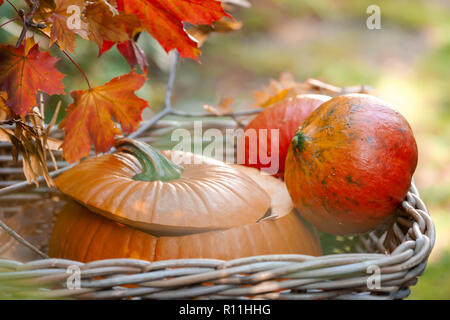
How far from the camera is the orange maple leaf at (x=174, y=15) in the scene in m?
0.71

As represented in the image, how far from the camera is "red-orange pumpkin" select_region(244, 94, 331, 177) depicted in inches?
35.9

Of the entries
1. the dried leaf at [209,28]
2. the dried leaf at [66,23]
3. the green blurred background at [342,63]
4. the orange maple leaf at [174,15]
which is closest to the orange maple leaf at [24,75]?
the dried leaf at [66,23]

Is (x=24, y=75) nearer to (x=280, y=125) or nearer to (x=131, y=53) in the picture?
(x=131, y=53)

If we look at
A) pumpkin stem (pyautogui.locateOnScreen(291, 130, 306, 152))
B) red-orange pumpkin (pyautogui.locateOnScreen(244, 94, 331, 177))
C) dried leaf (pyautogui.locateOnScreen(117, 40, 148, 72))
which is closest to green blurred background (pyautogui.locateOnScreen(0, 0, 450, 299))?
red-orange pumpkin (pyautogui.locateOnScreen(244, 94, 331, 177))

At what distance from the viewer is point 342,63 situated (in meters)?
3.08

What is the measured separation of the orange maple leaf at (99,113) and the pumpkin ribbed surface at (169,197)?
0.17 feet

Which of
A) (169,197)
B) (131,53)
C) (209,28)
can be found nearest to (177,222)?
(169,197)

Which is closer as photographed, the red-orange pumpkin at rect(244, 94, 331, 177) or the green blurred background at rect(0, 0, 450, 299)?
the red-orange pumpkin at rect(244, 94, 331, 177)

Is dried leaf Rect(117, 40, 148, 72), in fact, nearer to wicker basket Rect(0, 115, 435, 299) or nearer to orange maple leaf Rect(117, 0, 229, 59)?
orange maple leaf Rect(117, 0, 229, 59)

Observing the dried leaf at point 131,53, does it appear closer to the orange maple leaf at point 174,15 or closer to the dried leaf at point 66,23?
the orange maple leaf at point 174,15

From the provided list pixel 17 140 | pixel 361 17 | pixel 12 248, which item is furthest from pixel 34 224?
pixel 361 17

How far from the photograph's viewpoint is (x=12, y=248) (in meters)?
0.92

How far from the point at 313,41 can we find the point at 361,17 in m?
0.59
